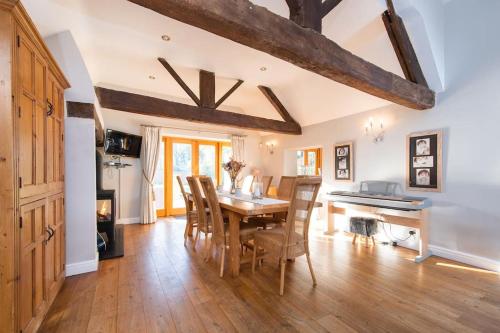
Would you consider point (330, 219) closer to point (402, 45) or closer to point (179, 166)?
point (402, 45)

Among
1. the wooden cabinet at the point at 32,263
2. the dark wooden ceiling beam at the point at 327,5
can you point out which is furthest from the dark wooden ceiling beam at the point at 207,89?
the wooden cabinet at the point at 32,263

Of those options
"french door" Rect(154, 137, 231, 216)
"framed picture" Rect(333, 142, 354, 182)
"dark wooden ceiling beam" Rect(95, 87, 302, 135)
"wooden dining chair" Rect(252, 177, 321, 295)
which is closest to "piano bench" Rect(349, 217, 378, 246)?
"framed picture" Rect(333, 142, 354, 182)

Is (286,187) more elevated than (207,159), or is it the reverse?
(207,159)

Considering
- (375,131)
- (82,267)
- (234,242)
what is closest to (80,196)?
(82,267)

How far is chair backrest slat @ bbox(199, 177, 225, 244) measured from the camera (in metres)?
2.46

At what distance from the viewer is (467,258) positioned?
2.79 metres

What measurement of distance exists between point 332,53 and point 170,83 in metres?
3.55

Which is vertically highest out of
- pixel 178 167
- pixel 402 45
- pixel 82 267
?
pixel 402 45

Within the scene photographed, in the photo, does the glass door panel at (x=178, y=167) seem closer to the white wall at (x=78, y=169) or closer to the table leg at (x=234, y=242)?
the white wall at (x=78, y=169)

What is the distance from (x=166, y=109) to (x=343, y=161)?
342 cm

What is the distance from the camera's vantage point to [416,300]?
6.47 ft

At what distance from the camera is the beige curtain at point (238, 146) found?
241 inches

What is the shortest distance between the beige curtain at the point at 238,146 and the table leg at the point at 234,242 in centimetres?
374

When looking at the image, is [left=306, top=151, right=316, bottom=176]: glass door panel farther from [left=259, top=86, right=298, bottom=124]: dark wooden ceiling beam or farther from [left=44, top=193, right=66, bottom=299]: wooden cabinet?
[left=44, top=193, right=66, bottom=299]: wooden cabinet
